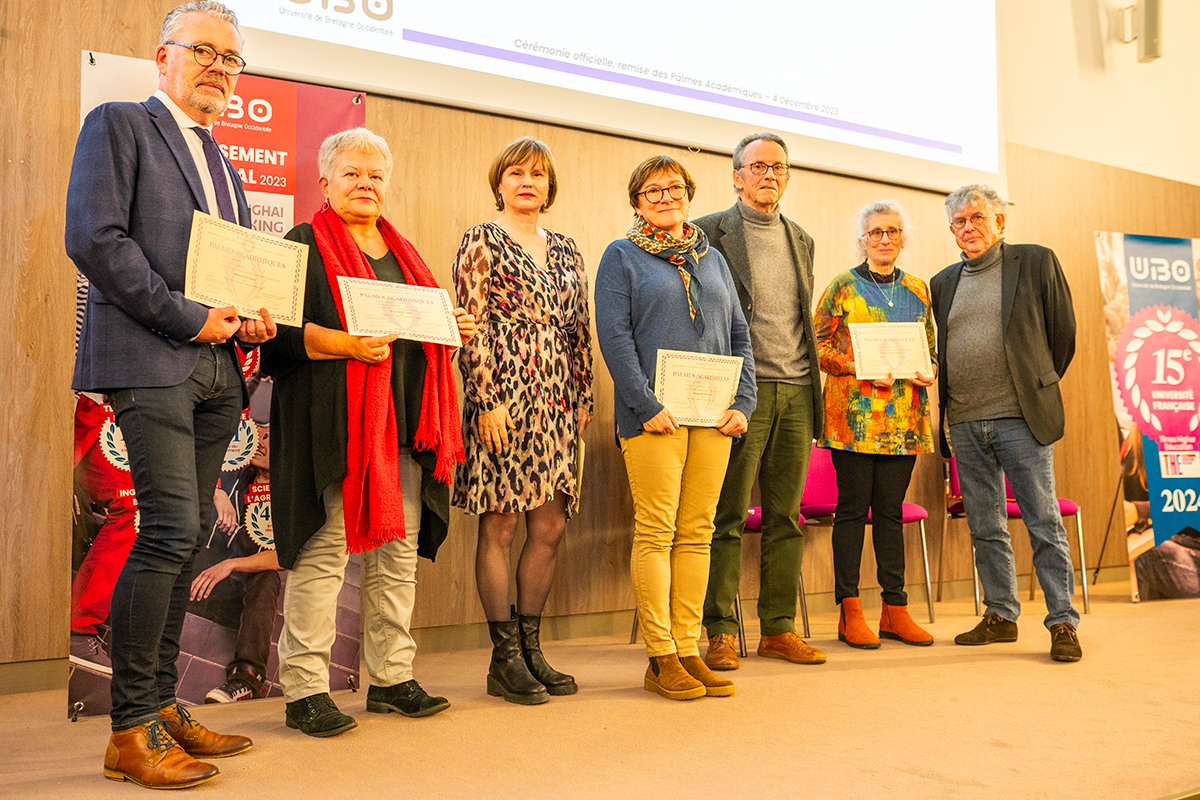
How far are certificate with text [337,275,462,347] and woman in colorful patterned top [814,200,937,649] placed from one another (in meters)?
1.63

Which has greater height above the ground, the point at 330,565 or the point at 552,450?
the point at 552,450

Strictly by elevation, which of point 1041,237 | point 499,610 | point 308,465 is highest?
point 1041,237

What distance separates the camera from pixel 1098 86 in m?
5.59

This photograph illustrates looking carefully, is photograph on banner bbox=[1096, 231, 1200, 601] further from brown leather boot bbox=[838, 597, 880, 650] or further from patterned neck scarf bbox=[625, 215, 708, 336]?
patterned neck scarf bbox=[625, 215, 708, 336]

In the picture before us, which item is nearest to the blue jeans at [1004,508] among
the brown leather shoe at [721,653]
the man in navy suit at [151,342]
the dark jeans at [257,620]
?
the brown leather shoe at [721,653]

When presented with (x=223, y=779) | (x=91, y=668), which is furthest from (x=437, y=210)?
(x=223, y=779)

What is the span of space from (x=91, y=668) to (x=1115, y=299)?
5051 mm

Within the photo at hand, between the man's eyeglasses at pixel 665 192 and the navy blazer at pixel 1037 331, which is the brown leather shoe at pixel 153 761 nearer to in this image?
the man's eyeglasses at pixel 665 192

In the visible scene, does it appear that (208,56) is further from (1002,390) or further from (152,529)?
(1002,390)

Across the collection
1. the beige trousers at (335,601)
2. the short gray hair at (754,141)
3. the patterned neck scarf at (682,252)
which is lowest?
the beige trousers at (335,601)

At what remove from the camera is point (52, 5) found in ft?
9.18

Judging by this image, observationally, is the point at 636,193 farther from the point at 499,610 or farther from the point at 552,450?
the point at 499,610

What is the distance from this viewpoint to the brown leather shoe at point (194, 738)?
1981mm

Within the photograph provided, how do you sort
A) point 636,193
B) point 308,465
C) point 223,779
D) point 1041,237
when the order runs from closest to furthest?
point 223,779 < point 308,465 < point 636,193 < point 1041,237
